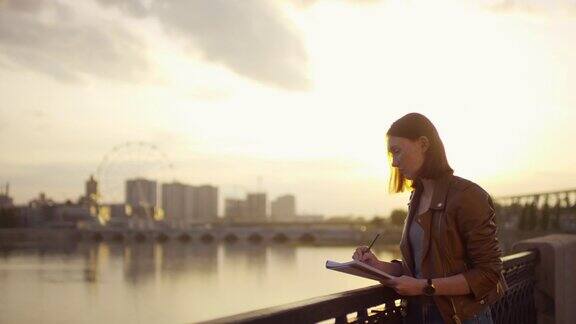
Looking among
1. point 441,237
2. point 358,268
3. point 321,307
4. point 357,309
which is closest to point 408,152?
point 441,237

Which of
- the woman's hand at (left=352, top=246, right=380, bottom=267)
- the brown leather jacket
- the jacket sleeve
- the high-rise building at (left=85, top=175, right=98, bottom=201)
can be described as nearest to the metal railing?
the woman's hand at (left=352, top=246, right=380, bottom=267)

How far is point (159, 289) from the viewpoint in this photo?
187 feet

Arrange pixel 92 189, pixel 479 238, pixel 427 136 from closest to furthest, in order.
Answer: pixel 479 238
pixel 427 136
pixel 92 189

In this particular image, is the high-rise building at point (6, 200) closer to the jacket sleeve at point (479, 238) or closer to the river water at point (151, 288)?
the river water at point (151, 288)

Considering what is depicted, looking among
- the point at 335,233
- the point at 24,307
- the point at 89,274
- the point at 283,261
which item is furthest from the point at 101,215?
the point at 24,307

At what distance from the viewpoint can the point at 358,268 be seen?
325cm

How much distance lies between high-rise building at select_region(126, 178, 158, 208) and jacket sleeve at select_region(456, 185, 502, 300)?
169 meters

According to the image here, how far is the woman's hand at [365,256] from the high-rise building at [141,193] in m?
168

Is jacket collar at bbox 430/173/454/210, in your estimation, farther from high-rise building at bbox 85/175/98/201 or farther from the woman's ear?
high-rise building at bbox 85/175/98/201

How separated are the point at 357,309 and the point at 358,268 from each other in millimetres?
233

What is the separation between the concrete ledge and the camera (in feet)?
21.4

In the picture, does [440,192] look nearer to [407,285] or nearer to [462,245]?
[462,245]

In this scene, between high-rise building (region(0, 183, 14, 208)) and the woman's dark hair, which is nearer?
the woman's dark hair

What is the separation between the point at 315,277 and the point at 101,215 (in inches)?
3988
